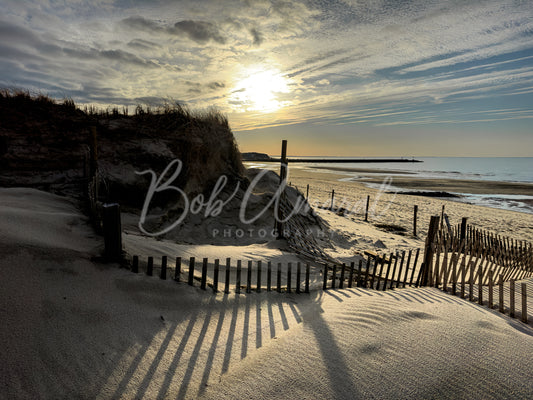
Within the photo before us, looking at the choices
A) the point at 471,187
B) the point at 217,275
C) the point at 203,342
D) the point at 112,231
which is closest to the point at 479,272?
the point at 217,275

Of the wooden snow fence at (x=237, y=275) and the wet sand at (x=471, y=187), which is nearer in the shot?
the wooden snow fence at (x=237, y=275)

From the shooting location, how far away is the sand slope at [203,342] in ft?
7.93

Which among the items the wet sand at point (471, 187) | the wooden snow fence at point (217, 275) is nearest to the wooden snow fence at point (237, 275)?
the wooden snow fence at point (217, 275)

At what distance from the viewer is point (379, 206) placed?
73.6 ft

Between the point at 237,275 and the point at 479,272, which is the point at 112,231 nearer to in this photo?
the point at 237,275

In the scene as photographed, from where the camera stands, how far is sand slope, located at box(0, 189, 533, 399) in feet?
7.93

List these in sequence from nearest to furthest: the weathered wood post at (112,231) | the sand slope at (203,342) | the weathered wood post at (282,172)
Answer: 1. the sand slope at (203,342)
2. the weathered wood post at (112,231)
3. the weathered wood post at (282,172)

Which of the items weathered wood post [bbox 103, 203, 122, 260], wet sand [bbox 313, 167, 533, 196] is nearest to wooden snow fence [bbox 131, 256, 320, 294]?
weathered wood post [bbox 103, 203, 122, 260]

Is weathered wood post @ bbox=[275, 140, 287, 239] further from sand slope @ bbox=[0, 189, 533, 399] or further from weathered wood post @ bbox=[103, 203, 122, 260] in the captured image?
weathered wood post @ bbox=[103, 203, 122, 260]

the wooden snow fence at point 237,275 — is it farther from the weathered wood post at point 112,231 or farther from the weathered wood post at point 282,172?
the weathered wood post at point 282,172

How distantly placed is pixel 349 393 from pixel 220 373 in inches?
48.3

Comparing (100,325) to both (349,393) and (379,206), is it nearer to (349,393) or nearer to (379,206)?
(349,393)

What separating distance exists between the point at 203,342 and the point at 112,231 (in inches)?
77.7

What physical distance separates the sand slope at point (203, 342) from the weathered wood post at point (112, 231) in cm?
23
